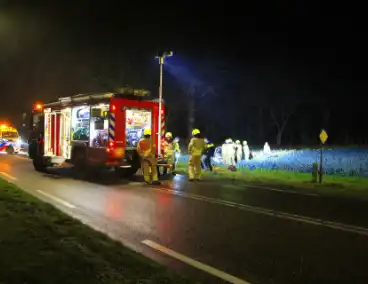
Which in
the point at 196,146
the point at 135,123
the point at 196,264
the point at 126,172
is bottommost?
the point at 196,264

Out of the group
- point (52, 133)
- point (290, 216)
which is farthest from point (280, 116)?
point (290, 216)

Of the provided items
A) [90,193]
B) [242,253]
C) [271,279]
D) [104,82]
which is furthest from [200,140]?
[104,82]

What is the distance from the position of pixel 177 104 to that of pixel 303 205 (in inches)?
1195

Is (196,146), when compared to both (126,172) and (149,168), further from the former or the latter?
(126,172)

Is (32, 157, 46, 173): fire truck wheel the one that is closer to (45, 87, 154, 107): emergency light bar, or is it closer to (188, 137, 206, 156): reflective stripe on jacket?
(45, 87, 154, 107): emergency light bar

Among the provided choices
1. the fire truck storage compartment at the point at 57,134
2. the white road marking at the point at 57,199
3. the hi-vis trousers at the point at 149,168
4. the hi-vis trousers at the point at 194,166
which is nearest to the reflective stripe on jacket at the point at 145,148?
the hi-vis trousers at the point at 149,168

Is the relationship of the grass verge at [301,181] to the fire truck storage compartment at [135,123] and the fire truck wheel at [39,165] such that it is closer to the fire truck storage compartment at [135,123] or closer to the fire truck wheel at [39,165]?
the fire truck storage compartment at [135,123]

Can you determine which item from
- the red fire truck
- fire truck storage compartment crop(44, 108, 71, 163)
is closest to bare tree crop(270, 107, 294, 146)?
fire truck storage compartment crop(44, 108, 71, 163)

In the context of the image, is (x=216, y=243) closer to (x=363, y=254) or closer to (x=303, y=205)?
(x=363, y=254)

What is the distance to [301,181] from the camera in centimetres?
1647

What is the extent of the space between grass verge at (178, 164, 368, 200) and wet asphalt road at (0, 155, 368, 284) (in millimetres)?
1649

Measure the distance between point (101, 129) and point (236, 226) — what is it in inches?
344

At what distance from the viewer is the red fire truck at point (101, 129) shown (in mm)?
15648

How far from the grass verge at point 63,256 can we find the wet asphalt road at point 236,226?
0.65 metres
